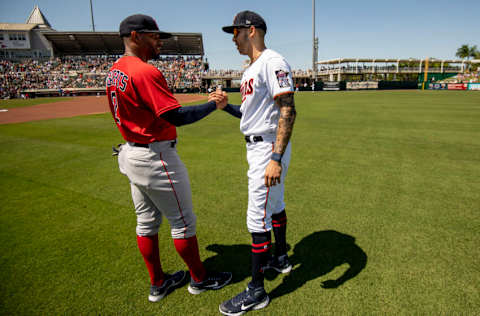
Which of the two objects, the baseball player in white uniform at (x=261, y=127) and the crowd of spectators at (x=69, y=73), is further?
the crowd of spectators at (x=69, y=73)

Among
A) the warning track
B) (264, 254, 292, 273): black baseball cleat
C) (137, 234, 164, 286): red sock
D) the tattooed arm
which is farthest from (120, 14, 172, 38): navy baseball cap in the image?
the warning track

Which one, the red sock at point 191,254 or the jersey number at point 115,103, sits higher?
the jersey number at point 115,103

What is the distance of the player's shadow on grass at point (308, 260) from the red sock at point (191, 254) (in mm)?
356

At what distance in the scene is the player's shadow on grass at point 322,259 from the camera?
256 centimetres

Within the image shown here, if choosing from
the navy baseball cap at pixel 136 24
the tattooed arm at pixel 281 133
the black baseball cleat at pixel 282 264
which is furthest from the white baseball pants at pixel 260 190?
the navy baseball cap at pixel 136 24

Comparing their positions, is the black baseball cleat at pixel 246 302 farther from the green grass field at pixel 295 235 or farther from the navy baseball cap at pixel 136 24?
the navy baseball cap at pixel 136 24

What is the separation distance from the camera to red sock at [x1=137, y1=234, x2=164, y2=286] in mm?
2432

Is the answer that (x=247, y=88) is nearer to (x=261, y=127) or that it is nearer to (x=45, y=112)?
(x=261, y=127)

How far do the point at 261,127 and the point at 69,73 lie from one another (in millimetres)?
60865

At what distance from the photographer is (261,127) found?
2.25 m

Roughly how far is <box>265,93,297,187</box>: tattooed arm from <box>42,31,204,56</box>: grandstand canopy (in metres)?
53.4

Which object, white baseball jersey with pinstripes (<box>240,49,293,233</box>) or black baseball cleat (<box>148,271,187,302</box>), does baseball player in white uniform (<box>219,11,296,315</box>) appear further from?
black baseball cleat (<box>148,271,187,302</box>)

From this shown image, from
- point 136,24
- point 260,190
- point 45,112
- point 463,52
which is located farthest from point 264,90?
point 463,52

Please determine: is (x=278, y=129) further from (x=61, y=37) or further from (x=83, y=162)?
(x=61, y=37)
